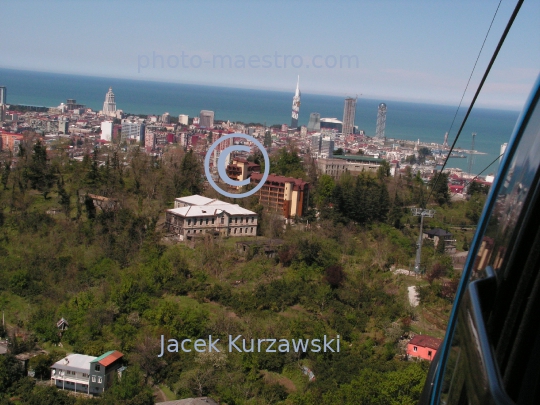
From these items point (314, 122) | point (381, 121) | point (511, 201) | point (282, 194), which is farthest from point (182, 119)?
point (511, 201)

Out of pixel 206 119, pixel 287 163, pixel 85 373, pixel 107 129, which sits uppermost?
pixel 206 119

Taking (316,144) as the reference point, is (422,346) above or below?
below

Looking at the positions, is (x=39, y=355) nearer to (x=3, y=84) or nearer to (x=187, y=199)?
(x=187, y=199)

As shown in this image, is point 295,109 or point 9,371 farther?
point 295,109

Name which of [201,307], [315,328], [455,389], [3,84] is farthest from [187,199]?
[455,389]

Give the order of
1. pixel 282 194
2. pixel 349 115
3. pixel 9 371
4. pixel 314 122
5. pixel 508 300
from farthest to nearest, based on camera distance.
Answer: pixel 314 122
pixel 349 115
pixel 282 194
pixel 9 371
pixel 508 300

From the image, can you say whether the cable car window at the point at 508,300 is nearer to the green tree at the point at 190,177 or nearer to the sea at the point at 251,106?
the sea at the point at 251,106

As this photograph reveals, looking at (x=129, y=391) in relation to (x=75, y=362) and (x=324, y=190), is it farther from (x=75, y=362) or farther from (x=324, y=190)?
(x=324, y=190)
